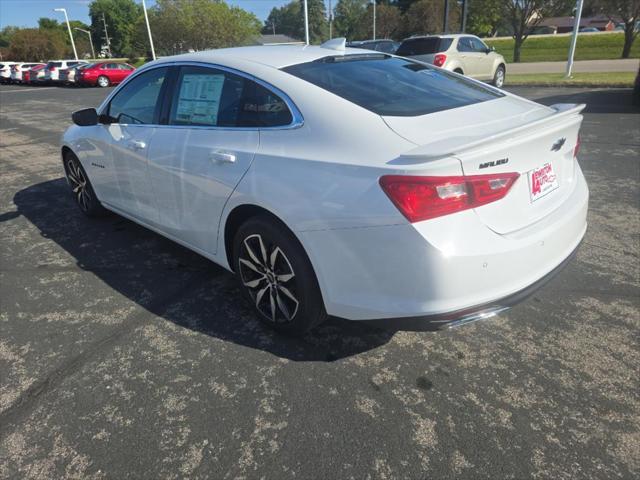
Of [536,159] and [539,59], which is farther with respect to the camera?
[539,59]

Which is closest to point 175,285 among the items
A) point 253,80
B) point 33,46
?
point 253,80

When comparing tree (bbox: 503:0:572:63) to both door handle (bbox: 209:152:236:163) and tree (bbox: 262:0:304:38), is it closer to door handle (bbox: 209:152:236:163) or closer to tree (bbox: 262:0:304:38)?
door handle (bbox: 209:152:236:163)

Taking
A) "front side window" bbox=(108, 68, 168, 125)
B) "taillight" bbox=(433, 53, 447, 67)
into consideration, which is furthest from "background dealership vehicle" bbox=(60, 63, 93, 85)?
"front side window" bbox=(108, 68, 168, 125)

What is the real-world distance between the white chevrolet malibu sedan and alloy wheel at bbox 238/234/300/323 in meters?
0.01

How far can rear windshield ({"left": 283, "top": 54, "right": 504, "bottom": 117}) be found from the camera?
99.5 inches

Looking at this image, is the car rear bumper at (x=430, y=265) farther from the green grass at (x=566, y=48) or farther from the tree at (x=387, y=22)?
the tree at (x=387, y=22)

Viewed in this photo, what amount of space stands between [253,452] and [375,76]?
88.0 inches

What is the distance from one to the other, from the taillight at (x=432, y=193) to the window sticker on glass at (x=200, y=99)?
1.44m

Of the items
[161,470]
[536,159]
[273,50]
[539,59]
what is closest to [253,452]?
[161,470]

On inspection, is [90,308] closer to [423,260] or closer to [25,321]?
[25,321]

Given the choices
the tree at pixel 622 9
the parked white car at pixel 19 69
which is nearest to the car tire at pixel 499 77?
the tree at pixel 622 9

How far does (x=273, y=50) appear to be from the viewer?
3.25m

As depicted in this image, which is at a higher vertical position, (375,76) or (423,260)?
(375,76)

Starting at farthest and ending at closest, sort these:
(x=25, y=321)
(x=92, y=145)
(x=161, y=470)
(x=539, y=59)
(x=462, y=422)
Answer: (x=539, y=59) → (x=92, y=145) → (x=25, y=321) → (x=462, y=422) → (x=161, y=470)
